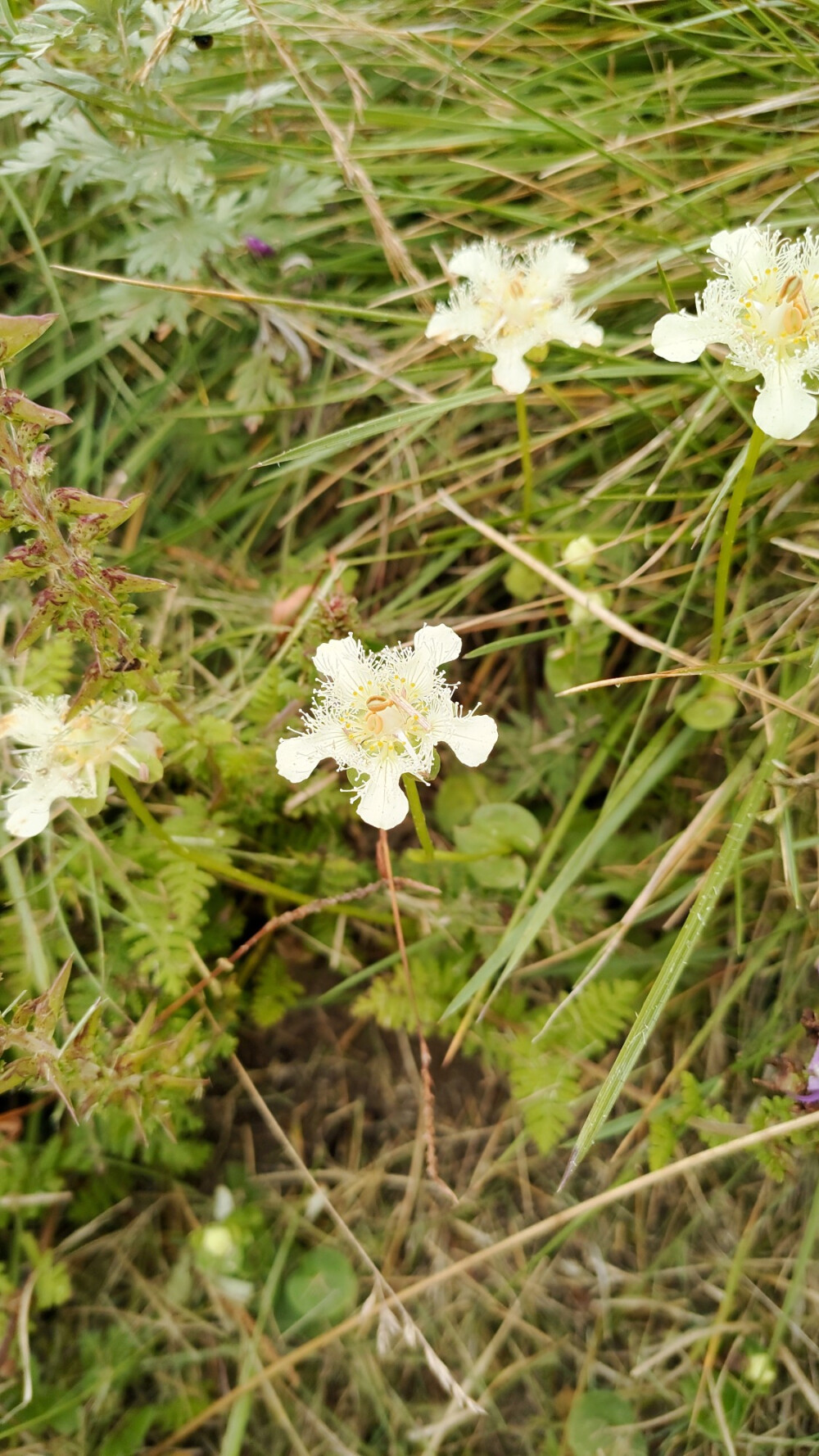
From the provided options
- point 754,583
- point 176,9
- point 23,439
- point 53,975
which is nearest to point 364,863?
point 53,975

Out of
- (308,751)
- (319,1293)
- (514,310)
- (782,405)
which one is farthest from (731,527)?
(319,1293)

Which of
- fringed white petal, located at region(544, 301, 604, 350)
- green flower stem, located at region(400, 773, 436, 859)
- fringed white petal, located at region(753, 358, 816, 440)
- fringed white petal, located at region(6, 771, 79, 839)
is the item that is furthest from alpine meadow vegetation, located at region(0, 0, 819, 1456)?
fringed white petal, located at region(753, 358, 816, 440)

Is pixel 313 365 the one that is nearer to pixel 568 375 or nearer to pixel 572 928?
pixel 568 375

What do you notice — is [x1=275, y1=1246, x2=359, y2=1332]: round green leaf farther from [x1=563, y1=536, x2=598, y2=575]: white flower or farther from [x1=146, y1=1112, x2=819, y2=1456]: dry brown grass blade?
[x1=563, y1=536, x2=598, y2=575]: white flower

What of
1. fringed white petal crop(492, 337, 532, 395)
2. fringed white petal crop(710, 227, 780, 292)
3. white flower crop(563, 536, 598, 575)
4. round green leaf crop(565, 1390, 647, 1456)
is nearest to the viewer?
fringed white petal crop(710, 227, 780, 292)

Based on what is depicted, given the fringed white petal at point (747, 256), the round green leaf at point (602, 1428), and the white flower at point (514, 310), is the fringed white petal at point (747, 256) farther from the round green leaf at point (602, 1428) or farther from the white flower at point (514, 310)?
the round green leaf at point (602, 1428)

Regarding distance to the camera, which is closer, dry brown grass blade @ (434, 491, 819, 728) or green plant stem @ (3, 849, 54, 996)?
dry brown grass blade @ (434, 491, 819, 728)
